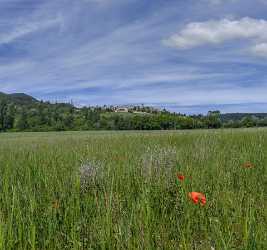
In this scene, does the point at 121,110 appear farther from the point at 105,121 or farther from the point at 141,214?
the point at 141,214

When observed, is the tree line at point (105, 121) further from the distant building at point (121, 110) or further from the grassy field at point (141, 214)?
the grassy field at point (141, 214)

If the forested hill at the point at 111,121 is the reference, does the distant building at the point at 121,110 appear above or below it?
above

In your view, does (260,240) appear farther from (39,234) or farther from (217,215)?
(39,234)

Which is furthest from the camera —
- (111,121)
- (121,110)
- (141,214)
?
(121,110)

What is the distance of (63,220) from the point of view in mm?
3012

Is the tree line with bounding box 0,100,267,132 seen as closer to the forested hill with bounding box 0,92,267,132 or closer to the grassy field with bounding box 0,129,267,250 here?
the forested hill with bounding box 0,92,267,132

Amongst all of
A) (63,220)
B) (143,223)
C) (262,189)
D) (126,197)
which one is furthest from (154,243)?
(262,189)

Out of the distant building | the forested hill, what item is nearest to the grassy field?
the forested hill

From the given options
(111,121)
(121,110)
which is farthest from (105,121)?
(121,110)

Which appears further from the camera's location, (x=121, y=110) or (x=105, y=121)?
(x=121, y=110)

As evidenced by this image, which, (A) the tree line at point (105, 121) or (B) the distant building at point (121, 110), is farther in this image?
(B) the distant building at point (121, 110)

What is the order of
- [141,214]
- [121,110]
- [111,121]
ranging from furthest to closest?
[121,110]
[111,121]
[141,214]

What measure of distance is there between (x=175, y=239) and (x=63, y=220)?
1.01 metres

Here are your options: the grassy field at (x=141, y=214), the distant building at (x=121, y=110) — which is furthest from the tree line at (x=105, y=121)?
the grassy field at (x=141, y=214)
